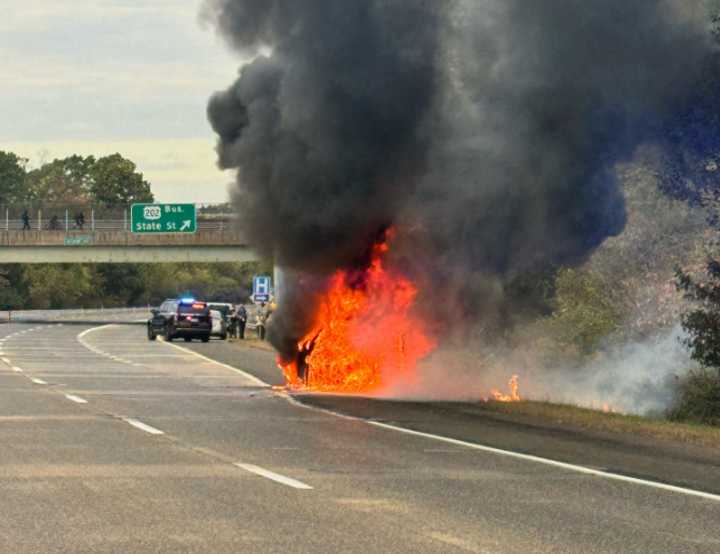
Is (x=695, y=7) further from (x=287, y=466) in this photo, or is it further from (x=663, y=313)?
(x=287, y=466)

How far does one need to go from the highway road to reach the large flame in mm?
3060

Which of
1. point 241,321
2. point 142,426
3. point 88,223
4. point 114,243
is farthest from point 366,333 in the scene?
point 88,223

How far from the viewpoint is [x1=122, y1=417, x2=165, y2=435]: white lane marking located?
17.4 meters

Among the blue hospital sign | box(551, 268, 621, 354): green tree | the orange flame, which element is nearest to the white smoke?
the orange flame

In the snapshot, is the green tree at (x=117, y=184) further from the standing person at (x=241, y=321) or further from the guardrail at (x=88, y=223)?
the standing person at (x=241, y=321)

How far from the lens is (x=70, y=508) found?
421 inches

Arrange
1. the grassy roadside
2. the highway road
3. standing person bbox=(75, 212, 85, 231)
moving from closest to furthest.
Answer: the highway road, the grassy roadside, standing person bbox=(75, 212, 85, 231)

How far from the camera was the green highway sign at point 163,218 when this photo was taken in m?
91.0

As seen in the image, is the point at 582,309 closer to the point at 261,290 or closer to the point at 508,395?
the point at 508,395

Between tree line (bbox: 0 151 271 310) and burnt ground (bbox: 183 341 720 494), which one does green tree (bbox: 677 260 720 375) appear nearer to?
burnt ground (bbox: 183 341 720 494)

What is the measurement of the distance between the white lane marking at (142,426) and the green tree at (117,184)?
174 meters

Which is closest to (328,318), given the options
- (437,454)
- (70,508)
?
(437,454)

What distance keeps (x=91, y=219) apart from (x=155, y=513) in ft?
272

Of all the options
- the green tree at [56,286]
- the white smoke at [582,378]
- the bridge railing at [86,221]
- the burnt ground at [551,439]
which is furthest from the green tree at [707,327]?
the green tree at [56,286]
